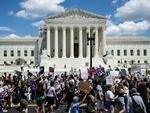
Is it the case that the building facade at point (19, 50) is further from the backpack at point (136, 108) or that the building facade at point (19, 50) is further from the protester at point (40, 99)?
the backpack at point (136, 108)

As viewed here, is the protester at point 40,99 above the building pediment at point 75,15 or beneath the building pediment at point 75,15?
beneath

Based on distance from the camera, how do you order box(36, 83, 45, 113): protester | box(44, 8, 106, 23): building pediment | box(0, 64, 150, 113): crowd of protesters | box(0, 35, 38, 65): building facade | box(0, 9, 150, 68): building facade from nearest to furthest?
box(0, 64, 150, 113): crowd of protesters, box(36, 83, 45, 113): protester, box(0, 9, 150, 68): building facade, box(44, 8, 106, 23): building pediment, box(0, 35, 38, 65): building facade

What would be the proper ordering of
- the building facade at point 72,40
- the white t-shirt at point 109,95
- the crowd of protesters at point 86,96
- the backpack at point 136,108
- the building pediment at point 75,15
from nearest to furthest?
1. the backpack at point 136,108
2. the crowd of protesters at point 86,96
3. the white t-shirt at point 109,95
4. the building facade at point 72,40
5. the building pediment at point 75,15

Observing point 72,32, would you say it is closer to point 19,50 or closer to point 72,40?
point 72,40

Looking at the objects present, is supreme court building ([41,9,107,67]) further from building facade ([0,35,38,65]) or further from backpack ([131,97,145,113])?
backpack ([131,97,145,113])

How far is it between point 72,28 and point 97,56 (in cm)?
934

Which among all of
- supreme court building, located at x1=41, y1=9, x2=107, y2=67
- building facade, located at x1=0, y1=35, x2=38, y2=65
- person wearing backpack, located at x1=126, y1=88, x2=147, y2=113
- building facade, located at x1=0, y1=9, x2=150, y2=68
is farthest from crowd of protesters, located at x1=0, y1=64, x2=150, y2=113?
building facade, located at x1=0, y1=35, x2=38, y2=65

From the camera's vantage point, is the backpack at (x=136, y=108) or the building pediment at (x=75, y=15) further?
the building pediment at (x=75, y=15)

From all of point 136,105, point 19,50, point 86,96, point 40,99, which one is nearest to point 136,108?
point 136,105

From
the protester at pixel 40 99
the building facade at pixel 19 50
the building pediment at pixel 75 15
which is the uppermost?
the building pediment at pixel 75 15

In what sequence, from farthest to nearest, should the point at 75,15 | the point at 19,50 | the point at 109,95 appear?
the point at 19,50
the point at 75,15
the point at 109,95

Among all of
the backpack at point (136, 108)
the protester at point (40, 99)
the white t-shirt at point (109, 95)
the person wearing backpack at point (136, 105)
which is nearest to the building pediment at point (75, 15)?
the protester at point (40, 99)

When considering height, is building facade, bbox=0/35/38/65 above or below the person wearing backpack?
above

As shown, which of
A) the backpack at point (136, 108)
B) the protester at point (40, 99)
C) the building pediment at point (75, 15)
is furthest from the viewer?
the building pediment at point (75, 15)
